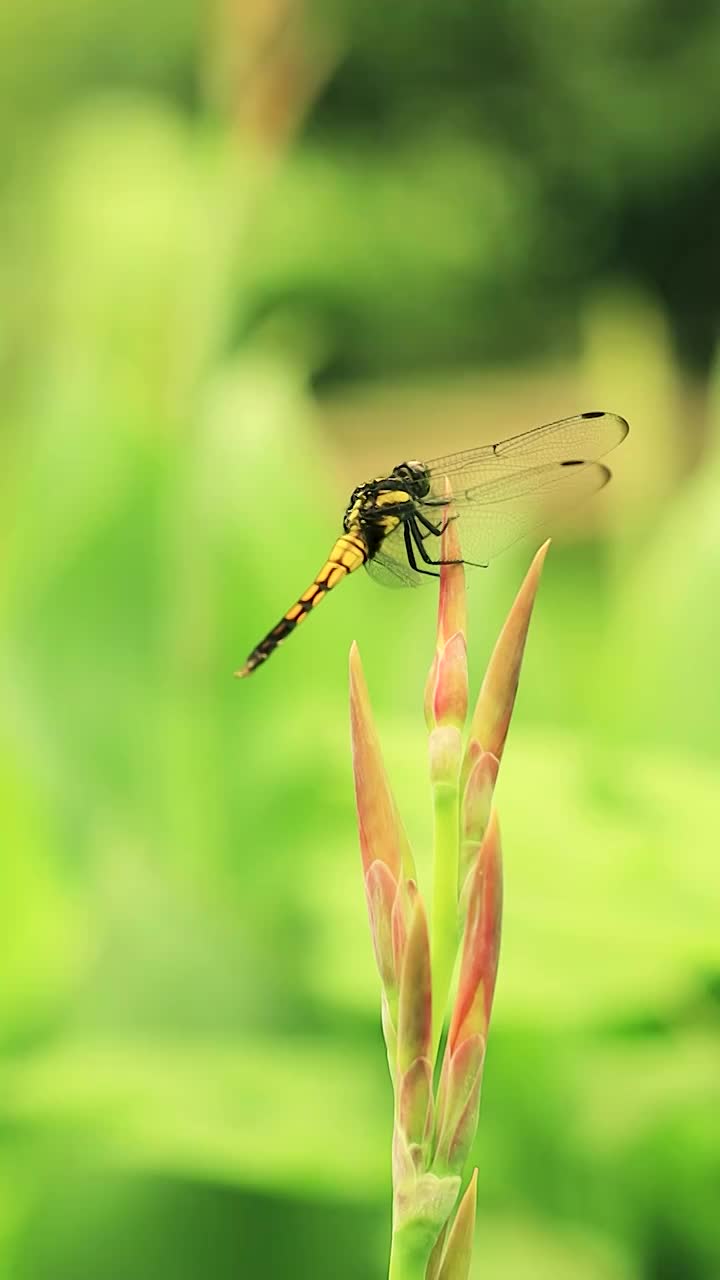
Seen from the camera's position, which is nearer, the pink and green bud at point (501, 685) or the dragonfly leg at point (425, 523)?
the pink and green bud at point (501, 685)

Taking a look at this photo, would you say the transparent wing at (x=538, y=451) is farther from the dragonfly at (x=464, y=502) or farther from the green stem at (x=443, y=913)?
the green stem at (x=443, y=913)

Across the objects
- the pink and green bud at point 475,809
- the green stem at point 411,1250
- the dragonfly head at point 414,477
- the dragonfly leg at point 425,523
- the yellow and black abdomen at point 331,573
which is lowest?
the green stem at point 411,1250

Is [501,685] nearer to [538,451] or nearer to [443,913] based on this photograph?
[443,913]

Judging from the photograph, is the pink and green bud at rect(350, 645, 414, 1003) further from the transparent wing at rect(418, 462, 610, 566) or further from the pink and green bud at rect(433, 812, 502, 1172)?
the transparent wing at rect(418, 462, 610, 566)

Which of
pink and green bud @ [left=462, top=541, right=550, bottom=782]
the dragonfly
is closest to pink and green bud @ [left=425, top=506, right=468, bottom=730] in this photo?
pink and green bud @ [left=462, top=541, right=550, bottom=782]

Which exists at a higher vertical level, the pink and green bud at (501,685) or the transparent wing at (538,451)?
the transparent wing at (538,451)

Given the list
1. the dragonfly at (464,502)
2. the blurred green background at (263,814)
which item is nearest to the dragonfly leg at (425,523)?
the dragonfly at (464,502)
